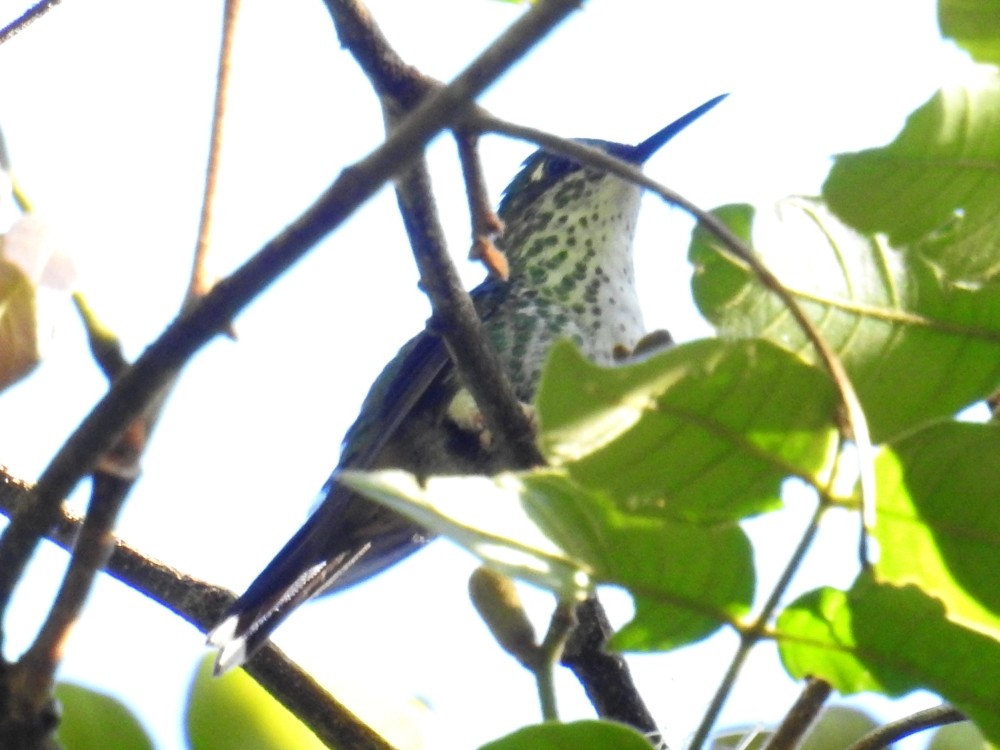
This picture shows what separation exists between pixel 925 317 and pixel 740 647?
31 centimetres

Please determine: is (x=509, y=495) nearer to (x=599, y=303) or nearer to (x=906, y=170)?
(x=906, y=170)

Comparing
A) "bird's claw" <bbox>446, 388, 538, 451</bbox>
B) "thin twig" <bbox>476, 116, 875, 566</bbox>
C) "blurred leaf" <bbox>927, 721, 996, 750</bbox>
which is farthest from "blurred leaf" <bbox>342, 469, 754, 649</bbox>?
"bird's claw" <bbox>446, 388, 538, 451</bbox>

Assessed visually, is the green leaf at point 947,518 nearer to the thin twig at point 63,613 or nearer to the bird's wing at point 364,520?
the thin twig at point 63,613

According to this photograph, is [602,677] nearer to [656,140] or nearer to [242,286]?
[242,286]

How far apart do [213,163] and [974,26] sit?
70cm

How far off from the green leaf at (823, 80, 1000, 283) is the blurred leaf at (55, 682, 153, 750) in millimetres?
768

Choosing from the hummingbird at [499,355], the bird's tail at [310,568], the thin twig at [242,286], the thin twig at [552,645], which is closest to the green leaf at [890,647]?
the thin twig at [552,645]

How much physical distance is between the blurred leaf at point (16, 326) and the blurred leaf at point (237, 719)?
0.59 m

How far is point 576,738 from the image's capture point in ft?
3.22

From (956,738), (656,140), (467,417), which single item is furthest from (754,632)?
(656,140)

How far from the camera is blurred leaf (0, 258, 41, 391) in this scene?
988 mm

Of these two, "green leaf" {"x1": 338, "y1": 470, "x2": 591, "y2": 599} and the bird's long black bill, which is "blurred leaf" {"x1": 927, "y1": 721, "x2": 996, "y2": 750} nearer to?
"green leaf" {"x1": 338, "y1": 470, "x2": 591, "y2": 599}

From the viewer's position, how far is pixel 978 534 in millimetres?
982

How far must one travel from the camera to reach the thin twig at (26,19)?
5.32 ft
